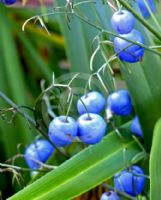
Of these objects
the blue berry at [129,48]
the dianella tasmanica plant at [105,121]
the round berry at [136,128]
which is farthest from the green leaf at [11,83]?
the blue berry at [129,48]

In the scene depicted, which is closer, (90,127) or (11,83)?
(90,127)

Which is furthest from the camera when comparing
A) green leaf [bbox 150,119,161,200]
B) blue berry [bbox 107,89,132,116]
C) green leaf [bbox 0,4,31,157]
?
green leaf [bbox 0,4,31,157]

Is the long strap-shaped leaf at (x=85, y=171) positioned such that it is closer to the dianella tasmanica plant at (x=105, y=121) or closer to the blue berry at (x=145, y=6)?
the dianella tasmanica plant at (x=105, y=121)

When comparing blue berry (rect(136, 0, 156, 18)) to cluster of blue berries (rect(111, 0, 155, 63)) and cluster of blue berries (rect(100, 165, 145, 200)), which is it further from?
cluster of blue berries (rect(100, 165, 145, 200))

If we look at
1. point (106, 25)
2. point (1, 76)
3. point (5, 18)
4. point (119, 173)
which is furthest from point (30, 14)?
point (119, 173)

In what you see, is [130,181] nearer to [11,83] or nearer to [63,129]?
[63,129]

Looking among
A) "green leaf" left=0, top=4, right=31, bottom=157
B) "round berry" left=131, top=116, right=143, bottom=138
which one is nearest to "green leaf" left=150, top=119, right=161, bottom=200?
"round berry" left=131, top=116, right=143, bottom=138

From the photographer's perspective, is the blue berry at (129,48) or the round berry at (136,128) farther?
the round berry at (136,128)

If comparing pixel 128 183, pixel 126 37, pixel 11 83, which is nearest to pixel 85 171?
pixel 128 183
